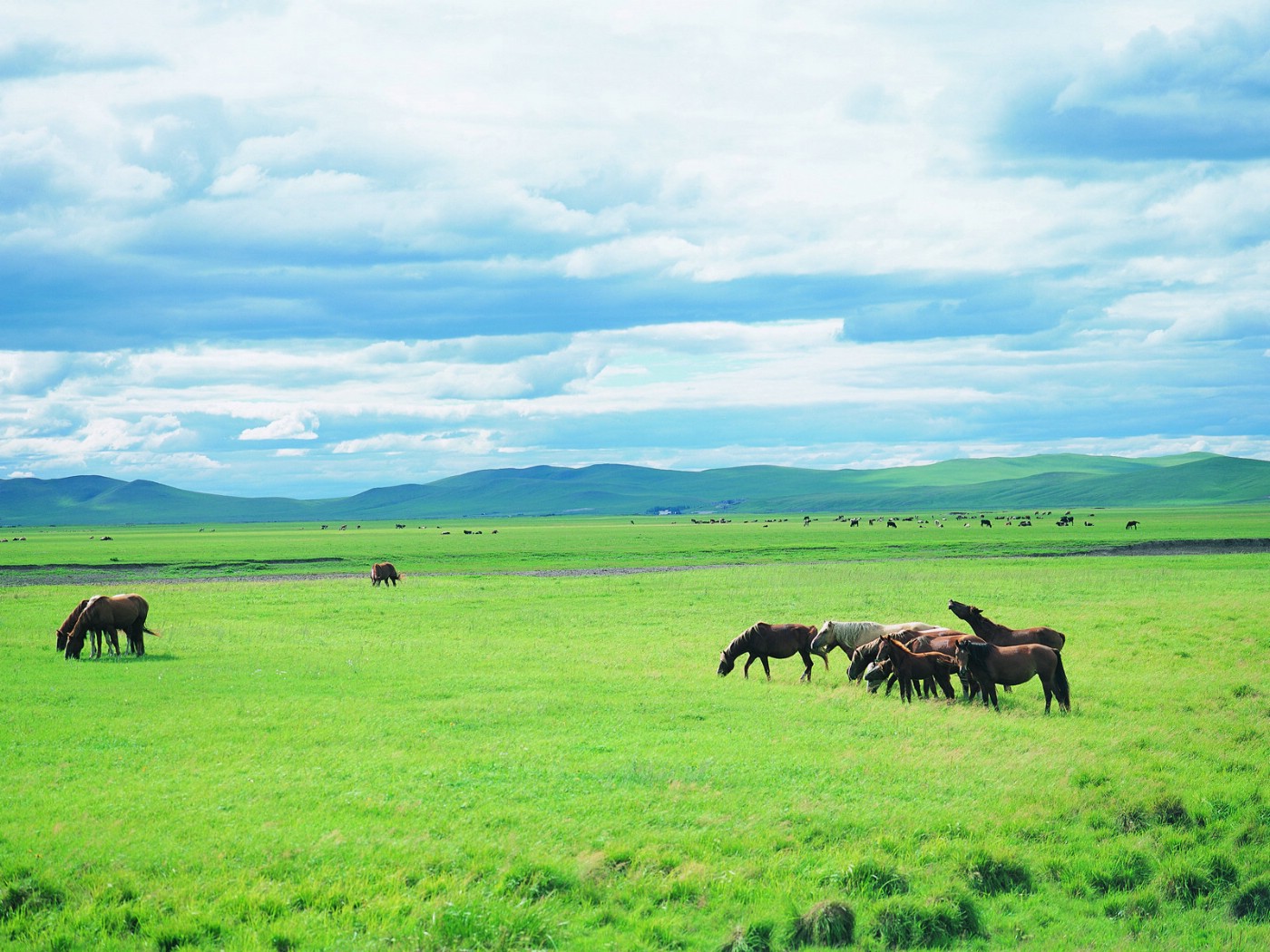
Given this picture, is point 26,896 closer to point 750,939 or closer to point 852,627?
point 750,939

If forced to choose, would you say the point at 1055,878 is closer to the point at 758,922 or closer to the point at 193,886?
the point at 758,922

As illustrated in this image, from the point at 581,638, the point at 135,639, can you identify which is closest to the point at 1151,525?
the point at 581,638

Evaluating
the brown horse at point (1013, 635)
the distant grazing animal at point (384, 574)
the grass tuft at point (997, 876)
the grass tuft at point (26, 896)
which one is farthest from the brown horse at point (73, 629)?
the distant grazing animal at point (384, 574)

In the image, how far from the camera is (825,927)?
11.2m

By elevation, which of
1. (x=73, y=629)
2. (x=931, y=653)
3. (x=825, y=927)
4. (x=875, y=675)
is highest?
(x=73, y=629)

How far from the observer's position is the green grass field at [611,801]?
11.1 m

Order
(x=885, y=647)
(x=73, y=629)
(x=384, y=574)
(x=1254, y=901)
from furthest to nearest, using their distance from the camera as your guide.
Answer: (x=384, y=574) < (x=73, y=629) < (x=885, y=647) < (x=1254, y=901)

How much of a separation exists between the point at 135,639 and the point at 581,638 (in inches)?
487

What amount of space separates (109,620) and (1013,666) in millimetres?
22627

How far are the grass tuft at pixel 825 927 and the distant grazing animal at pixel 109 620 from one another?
2120 centimetres

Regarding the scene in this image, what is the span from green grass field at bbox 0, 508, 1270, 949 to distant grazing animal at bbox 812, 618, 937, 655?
99 cm

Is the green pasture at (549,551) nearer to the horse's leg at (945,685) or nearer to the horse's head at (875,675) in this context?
the horse's head at (875,675)

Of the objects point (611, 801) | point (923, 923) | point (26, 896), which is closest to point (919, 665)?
point (611, 801)

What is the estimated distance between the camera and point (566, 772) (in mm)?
14789
